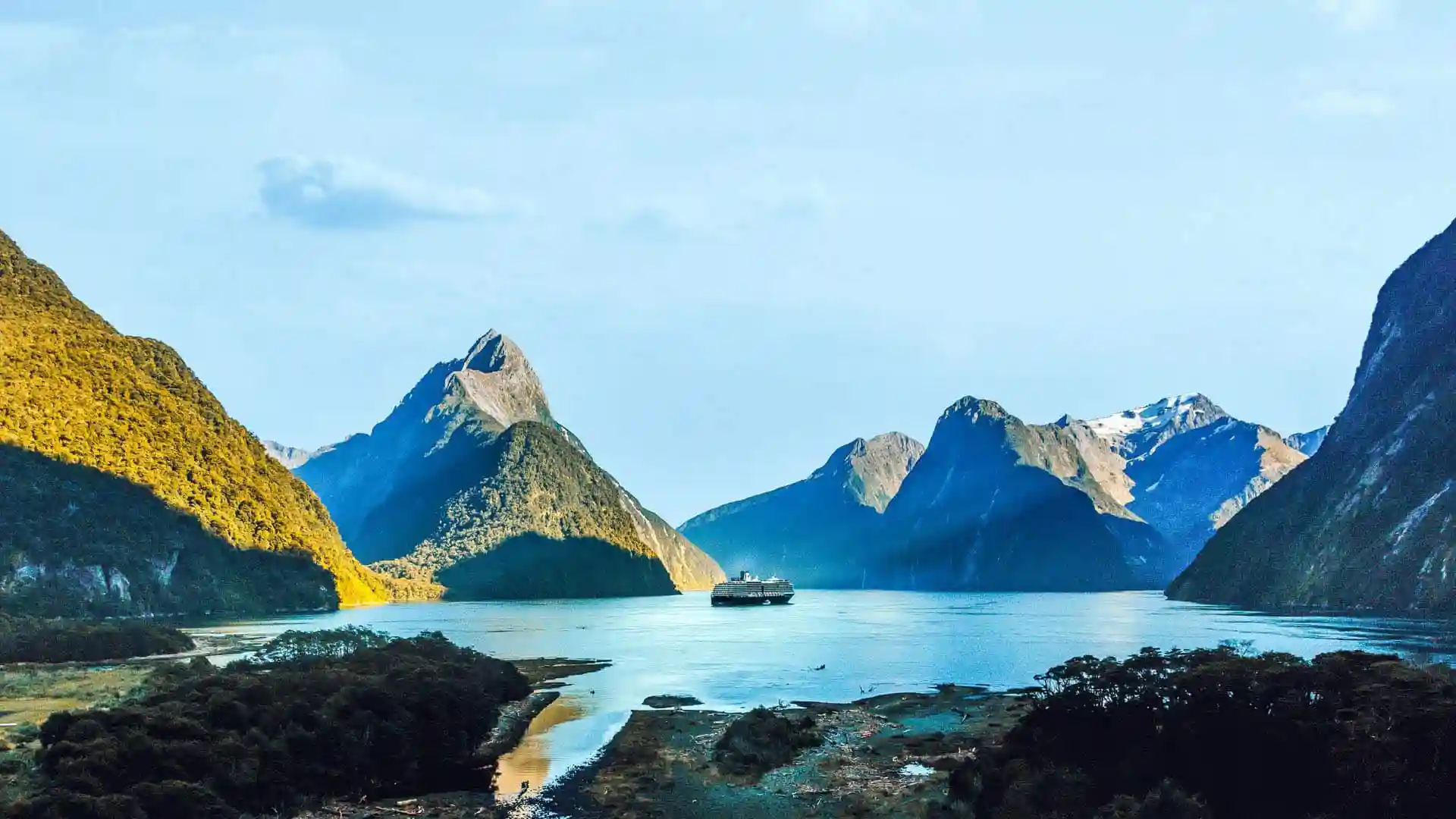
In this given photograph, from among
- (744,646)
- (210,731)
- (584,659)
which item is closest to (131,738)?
(210,731)

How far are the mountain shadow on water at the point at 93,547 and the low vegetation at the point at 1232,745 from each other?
13632cm

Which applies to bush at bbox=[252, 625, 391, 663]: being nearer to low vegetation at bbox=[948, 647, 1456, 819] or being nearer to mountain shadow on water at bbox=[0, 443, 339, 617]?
low vegetation at bbox=[948, 647, 1456, 819]

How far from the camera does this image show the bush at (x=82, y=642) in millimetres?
99812

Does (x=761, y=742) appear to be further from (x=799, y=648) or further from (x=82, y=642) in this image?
(x=799, y=648)

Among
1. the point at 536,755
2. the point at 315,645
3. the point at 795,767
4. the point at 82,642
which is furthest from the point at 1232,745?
the point at 82,642

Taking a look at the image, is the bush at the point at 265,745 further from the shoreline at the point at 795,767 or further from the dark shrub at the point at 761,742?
the dark shrub at the point at 761,742

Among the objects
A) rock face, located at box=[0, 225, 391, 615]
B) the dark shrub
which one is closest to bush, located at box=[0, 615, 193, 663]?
rock face, located at box=[0, 225, 391, 615]

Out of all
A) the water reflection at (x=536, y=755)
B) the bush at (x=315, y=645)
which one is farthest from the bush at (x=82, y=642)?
the water reflection at (x=536, y=755)

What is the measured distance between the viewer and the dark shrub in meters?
53.8

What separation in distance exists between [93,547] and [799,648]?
104 m

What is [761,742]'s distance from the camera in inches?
2243

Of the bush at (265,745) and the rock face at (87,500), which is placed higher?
the rock face at (87,500)

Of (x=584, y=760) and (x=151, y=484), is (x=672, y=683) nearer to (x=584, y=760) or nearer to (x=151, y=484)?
(x=584, y=760)

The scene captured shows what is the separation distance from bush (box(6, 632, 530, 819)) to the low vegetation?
25042 mm
